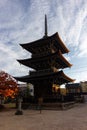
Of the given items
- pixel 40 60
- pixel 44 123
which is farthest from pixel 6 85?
pixel 44 123

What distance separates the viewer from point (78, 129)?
10.2 m

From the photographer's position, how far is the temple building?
2717cm

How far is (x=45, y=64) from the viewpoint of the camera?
96.4 ft

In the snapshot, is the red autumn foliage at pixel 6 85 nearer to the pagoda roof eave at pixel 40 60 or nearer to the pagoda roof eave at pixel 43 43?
the pagoda roof eave at pixel 40 60

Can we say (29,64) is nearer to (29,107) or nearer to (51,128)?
(29,107)

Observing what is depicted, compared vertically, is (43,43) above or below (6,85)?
above

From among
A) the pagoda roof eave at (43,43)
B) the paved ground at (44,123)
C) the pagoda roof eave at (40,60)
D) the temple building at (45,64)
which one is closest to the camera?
→ the paved ground at (44,123)

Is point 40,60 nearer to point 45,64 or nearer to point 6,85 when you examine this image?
point 45,64

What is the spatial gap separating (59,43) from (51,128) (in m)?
22.2

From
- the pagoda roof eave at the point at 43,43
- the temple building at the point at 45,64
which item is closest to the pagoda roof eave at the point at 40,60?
the temple building at the point at 45,64

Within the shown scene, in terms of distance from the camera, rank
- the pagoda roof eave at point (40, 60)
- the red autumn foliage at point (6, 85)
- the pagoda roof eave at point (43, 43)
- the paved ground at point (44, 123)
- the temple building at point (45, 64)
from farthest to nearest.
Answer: the pagoda roof eave at point (43, 43)
the pagoda roof eave at point (40, 60)
the temple building at point (45, 64)
the red autumn foliage at point (6, 85)
the paved ground at point (44, 123)

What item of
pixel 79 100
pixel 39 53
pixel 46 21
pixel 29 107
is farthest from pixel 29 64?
pixel 79 100

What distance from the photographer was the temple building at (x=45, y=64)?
1070 inches

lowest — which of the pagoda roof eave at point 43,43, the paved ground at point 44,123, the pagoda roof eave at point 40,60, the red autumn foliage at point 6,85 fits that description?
the paved ground at point 44,123
